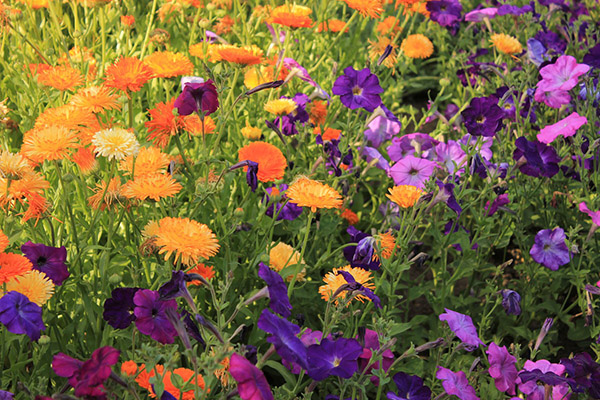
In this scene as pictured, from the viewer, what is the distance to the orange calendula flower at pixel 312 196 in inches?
67.2

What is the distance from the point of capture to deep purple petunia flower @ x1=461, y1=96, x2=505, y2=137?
7.15ft

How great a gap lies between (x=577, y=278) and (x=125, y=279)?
156cm

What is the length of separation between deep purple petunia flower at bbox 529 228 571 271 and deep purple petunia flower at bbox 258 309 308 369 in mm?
1319

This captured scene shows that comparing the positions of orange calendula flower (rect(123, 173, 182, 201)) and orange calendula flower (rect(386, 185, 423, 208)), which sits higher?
orange calendula flower (rect(123, 173, 182, 201))

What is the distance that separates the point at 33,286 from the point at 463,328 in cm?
116

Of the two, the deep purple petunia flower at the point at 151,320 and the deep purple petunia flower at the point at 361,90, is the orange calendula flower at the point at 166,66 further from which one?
the deep purple petunia flower at the point at 151,320

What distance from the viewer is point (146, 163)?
176 centimetres

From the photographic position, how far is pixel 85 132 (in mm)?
1847

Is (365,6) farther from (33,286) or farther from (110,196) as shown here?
(33,286)

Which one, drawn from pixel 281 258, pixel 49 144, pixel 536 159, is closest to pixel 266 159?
pixel 281 258

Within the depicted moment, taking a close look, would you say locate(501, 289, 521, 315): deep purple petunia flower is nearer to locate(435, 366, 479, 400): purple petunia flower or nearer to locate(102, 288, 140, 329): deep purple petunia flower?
locate(435, 366, 479, 400): purple petunia flower

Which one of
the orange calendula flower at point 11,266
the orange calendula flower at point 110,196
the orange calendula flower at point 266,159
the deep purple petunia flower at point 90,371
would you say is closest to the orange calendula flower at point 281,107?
the orange calendula flower at point 266,159

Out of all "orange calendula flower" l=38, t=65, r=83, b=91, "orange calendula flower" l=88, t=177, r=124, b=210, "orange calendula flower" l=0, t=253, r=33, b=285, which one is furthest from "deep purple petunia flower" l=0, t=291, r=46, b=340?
"orange calendula flower" l=38, t=65, r=83, b=91

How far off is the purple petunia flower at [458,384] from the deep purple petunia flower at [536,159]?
0.86m
